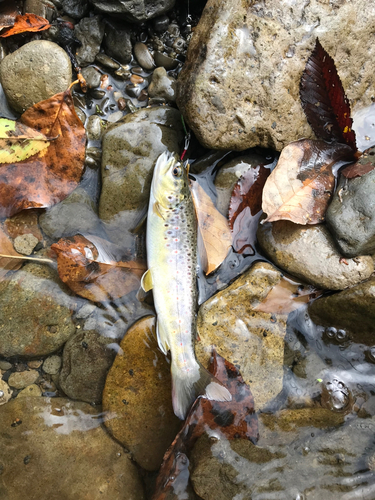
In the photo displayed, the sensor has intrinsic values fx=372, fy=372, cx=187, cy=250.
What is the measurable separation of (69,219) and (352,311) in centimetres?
289

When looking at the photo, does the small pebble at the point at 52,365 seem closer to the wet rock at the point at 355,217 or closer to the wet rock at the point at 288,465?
the wet rock at the point at 288,465

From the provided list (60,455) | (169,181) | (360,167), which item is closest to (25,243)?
(169,181)

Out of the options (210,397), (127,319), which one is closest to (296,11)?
(127,319)

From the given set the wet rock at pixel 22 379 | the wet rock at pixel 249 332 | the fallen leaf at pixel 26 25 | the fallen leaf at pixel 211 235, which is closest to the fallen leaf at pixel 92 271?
the fallen leaf at pixel 211 235

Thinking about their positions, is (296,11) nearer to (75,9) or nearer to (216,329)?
(75,9)

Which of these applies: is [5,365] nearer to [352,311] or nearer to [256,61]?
[352,311]

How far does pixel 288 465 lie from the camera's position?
329 centimetres

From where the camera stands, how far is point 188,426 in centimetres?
340

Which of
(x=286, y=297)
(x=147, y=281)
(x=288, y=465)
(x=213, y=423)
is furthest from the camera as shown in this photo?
(x=286, y=297)

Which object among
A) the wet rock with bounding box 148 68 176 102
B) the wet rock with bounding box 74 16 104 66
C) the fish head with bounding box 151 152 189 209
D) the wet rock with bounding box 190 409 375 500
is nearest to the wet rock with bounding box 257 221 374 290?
the fish head with bounding box 151 152 189 209

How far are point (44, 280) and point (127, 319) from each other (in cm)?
91

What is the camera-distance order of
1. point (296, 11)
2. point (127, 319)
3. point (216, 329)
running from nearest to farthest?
point (296, 11) < point (216, 329) < point (127, 319)

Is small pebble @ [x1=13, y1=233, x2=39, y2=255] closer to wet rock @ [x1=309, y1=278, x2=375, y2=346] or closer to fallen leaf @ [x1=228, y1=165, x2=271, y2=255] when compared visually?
fallen leaf @ [x1=228, y1=165, x2=271, y2=255]

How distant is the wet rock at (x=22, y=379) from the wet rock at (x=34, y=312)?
20 centimetres
